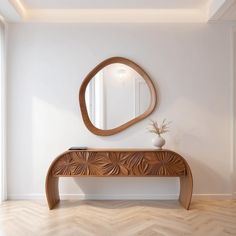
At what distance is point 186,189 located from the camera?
10.8 feet

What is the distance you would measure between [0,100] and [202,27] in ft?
10.0

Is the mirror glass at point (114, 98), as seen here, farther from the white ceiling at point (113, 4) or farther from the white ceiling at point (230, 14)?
the white ceiling at point (230, 14)

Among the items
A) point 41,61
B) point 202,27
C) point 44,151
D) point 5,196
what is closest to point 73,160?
point 44,151

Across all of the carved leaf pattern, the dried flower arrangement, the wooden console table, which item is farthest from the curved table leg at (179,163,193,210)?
the carved leaf pattern

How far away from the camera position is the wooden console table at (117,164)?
3234 mm

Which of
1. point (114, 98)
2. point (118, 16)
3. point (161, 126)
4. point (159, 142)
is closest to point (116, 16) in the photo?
point (118, 16)

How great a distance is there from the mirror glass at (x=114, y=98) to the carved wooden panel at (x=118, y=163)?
0.56 metres

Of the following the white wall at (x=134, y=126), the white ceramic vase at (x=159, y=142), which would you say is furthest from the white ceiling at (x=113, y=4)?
the white ceramic vase at (x=159, y=142)

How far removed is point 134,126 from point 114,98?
0.50 m

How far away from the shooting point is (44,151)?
3.67 m

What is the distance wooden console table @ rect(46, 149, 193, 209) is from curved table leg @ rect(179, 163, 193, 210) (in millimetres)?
12

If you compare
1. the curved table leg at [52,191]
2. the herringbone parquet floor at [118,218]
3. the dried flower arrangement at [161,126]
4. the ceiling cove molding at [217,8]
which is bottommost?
the herringbone parquet floor at [118,218]

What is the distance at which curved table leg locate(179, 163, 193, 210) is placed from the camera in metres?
3.17

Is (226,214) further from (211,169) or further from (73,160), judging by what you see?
(73,160)
